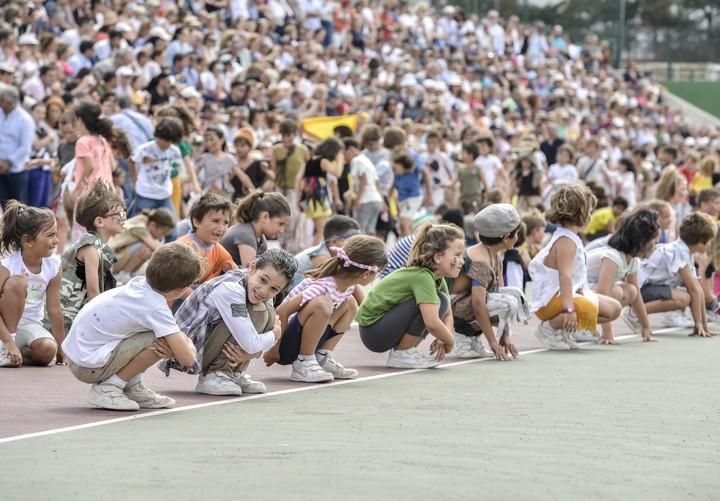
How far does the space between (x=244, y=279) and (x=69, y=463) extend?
2383 millimetres

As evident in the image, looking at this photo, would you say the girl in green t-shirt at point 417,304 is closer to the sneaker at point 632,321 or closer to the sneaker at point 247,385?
the sneaker at point 247,385

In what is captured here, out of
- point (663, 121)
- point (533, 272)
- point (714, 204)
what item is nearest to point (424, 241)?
point (533, 272)

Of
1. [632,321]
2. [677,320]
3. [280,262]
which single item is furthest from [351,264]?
[677,320]

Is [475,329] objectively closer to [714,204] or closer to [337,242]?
[337,242]

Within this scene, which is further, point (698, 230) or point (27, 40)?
point (27, 40)

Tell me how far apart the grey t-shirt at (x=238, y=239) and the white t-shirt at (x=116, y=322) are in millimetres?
2796

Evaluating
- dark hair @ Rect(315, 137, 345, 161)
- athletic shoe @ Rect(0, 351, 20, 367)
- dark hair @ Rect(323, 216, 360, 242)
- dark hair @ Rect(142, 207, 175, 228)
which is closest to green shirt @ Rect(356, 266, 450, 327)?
dark hair @ Rect(323, 216, 360, 242)

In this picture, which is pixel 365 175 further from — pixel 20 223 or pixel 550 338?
pixel 20 223

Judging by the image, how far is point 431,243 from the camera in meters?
10.3

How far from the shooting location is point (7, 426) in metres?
7.85

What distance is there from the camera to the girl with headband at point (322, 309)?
31.8 feet

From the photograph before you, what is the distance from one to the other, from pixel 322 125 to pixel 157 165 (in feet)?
25.0

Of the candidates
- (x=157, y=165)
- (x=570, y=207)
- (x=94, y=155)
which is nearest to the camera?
(x=570, y=207)

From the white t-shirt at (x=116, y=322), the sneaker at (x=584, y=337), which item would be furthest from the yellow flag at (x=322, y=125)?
the white t-shirt at (x=116, y=322)
